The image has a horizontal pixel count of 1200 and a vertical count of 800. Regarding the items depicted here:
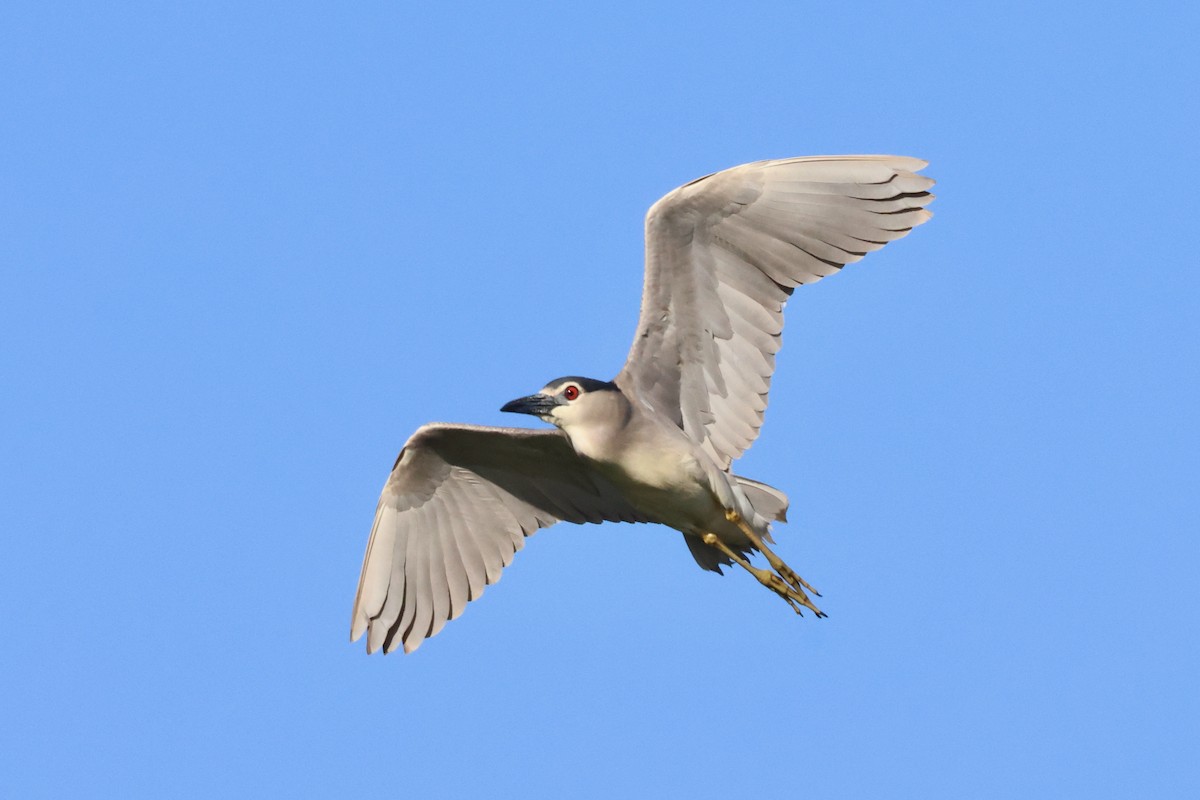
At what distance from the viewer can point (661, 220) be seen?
12062mm

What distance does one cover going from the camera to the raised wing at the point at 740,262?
40.1ft

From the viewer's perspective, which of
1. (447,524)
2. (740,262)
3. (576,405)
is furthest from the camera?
(447,524)

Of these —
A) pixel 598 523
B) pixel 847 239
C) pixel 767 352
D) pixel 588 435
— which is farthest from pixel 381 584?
pixel 847 239

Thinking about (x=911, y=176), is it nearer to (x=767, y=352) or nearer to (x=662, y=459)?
(x=767, y=352)

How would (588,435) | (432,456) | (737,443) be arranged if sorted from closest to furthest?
(588,435) < (737,443) < (432,456)

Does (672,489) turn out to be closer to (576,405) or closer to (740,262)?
(576,405)

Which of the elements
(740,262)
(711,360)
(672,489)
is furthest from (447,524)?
(740,262)

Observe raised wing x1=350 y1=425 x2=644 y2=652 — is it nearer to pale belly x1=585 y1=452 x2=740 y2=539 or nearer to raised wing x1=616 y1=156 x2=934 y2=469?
pale belly x1=585 y1=452 x2=740 y2=539

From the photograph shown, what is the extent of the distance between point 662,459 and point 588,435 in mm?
574

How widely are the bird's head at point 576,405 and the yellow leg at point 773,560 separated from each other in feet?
3.81

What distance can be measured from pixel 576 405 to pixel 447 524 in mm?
2456

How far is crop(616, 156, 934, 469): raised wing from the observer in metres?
12.2

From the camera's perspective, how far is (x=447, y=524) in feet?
45.4

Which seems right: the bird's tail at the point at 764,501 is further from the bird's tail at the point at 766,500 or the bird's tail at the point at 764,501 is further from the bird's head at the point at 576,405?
the bird's head at the point at 576,405
